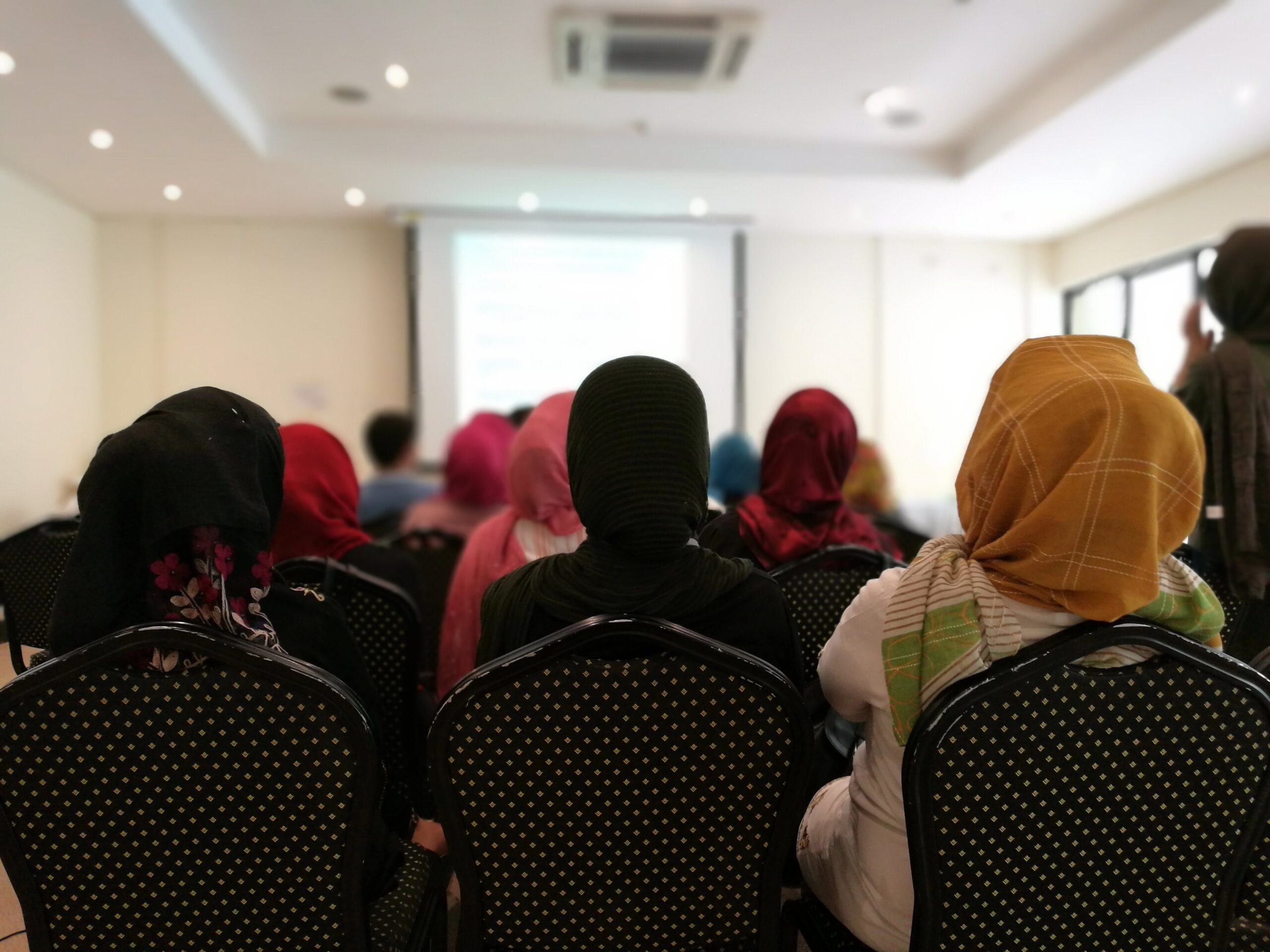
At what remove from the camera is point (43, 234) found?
5027 millimetres

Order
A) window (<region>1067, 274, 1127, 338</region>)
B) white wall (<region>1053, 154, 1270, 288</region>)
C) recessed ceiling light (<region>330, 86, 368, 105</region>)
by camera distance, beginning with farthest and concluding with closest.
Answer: window (<region>1067, 274, 1127, 338</region>), white wall (<region>1053, 154, 1270, 288</region>), recessed ceiling light (<region>330, 86, 368, 105</region>)

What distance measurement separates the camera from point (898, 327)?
6676 mm

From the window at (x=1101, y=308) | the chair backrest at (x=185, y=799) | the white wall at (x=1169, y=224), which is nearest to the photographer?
the chair backrest at (x=185, y=799)

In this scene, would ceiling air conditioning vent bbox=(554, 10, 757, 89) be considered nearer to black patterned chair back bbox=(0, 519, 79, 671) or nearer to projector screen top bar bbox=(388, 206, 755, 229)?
projector screen top bar bbox=(388, 206, 755, 229)

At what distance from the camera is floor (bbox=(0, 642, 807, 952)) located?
1.48 m

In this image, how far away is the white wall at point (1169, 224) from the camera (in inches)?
187

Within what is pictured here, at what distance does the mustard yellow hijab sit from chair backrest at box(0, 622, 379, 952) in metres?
0.61

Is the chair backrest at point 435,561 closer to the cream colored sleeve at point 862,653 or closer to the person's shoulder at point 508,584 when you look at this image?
the person's shoulder at point 508,584

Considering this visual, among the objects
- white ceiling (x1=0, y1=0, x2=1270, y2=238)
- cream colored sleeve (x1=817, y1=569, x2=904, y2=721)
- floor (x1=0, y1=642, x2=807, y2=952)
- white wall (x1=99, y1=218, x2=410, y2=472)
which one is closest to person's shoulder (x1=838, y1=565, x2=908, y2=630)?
cream colored sleeve (x1=817, y1=569, x2=904, y2=721)

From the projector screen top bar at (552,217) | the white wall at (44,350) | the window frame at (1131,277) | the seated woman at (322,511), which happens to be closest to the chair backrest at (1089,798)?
the seated woman at (322,511)

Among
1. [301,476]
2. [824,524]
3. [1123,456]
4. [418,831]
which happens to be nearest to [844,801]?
[1123,456]

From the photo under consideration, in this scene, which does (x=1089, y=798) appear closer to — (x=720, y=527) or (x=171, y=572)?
(x=720, y=527)

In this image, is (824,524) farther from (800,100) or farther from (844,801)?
(800,100)

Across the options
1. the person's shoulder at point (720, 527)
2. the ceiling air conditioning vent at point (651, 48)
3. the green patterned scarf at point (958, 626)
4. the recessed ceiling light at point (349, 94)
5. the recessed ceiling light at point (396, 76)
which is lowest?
the green patterned scarf at point (958, 626)
